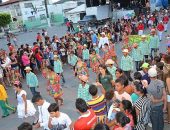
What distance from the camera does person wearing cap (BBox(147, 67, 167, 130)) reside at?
21.2 ft

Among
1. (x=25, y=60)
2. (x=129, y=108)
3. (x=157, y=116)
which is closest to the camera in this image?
(x=129, y=108)

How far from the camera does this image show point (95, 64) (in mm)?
12812

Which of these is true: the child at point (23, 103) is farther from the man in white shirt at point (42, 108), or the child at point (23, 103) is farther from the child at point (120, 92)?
the child at point (120, 92)

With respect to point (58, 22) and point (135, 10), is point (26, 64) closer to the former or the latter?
point (135, 10)

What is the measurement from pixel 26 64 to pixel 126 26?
11.0 metres

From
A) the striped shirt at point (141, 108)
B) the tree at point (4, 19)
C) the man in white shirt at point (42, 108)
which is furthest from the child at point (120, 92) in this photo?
the tree at point (4, 19)

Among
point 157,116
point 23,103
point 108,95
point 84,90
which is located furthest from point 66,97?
point 108,95

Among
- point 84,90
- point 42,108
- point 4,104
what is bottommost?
point 4,104

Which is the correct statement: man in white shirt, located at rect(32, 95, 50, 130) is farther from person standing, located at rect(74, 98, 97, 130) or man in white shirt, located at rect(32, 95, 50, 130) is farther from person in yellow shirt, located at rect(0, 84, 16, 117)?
person in yellow shirt, located at rect(0, 84, 16, 117)

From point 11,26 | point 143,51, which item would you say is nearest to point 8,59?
point 143,51

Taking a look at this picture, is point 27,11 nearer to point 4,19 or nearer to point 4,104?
point 4,19

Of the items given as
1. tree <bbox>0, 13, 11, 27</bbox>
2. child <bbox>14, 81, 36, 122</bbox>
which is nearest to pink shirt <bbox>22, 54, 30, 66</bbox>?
child <bbox>14, 81, 36, 122</bbox>

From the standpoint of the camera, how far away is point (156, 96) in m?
6.47

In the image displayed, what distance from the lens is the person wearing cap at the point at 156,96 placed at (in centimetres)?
646
